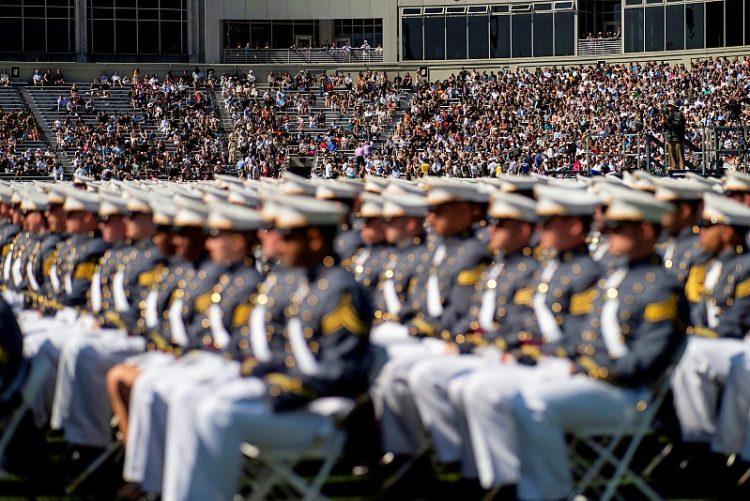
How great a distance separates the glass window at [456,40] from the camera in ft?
201

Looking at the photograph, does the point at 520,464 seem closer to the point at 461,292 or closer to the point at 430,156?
the point at 461,292

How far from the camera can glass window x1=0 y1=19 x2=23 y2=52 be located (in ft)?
200

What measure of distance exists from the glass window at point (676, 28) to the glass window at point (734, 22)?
6.41ft

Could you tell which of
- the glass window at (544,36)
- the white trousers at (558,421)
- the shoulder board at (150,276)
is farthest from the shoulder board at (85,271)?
the glass window at (544,36)

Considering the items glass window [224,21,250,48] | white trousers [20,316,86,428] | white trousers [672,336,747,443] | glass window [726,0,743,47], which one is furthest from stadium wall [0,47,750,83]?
white trousers [672,336,747,443]

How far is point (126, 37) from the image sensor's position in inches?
2462

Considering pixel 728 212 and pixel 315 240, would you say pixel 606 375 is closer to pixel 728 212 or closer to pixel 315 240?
pixel 315 240

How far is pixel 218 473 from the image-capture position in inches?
289

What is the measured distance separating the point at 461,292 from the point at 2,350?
2.84m

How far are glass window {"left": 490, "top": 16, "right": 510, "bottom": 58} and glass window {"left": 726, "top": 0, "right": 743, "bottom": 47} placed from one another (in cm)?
958

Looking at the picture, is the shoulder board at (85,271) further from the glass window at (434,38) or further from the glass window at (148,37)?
the glass window at (148,37)

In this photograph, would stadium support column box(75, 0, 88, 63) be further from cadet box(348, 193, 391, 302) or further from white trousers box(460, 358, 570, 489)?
white trousers box(460, 358, 570, 489)

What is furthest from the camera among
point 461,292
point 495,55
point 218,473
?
point 495,55

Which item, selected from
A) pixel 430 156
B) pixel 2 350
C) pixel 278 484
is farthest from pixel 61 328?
pixel 430 156
